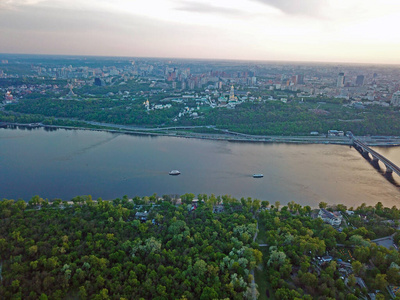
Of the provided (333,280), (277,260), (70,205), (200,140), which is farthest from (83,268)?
(200,140)

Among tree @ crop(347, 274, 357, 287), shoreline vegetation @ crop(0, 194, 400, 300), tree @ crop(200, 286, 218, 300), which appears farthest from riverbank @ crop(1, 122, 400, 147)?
tree @ crop(200, 286, 218, 300)

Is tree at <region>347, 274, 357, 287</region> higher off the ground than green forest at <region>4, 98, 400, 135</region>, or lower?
lower

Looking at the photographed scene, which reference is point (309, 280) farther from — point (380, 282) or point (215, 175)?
point (215, 175)

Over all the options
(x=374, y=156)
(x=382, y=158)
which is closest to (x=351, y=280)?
(x=382, y=158)

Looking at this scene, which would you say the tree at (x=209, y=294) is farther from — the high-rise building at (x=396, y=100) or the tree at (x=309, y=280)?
the high-rise building at (x=396, y=100)

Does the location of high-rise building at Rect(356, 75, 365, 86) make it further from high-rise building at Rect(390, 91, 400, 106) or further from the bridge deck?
the bridge deck

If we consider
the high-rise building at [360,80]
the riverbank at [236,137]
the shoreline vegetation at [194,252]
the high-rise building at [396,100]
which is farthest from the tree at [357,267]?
the high-rise building at [360,80]

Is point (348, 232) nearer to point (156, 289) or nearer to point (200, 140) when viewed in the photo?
point (156, 289)
